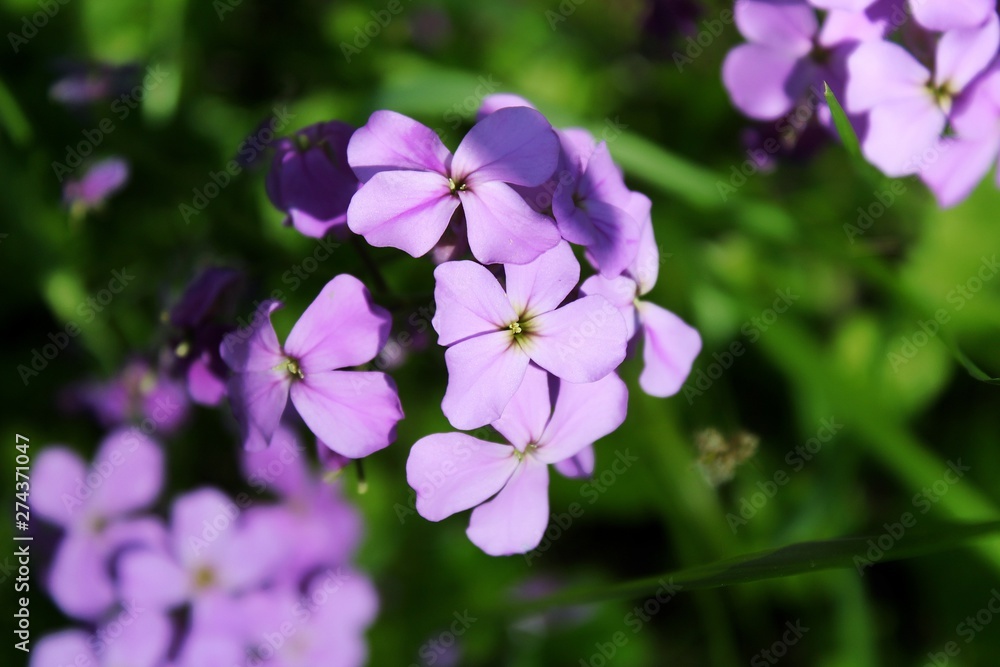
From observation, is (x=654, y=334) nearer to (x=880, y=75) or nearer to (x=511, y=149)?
(x=511, y=149)

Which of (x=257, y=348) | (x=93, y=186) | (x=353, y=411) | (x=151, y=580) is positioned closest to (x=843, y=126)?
(x=353, y=411)

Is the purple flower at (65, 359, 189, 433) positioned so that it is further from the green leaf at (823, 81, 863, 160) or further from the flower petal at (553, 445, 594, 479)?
the green leaf at (823, 81, 863, 160)

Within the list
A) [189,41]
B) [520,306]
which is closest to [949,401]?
[520,306]

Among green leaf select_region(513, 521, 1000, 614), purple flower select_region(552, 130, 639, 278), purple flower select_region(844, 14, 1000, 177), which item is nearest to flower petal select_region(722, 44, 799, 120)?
purple flower select_region(844, 14, 1000, 177)

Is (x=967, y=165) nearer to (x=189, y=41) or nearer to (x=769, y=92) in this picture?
(x=769, y=92)

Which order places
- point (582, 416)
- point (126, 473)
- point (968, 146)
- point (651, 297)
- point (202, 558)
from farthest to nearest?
1. point (651, 297)
2. point (126, 473)
3. point (202, 558)
4. point (968, 146)
5. point (582, 416)

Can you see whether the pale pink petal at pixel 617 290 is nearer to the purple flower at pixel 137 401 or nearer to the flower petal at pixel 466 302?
the flower petal at pixel 466 302
